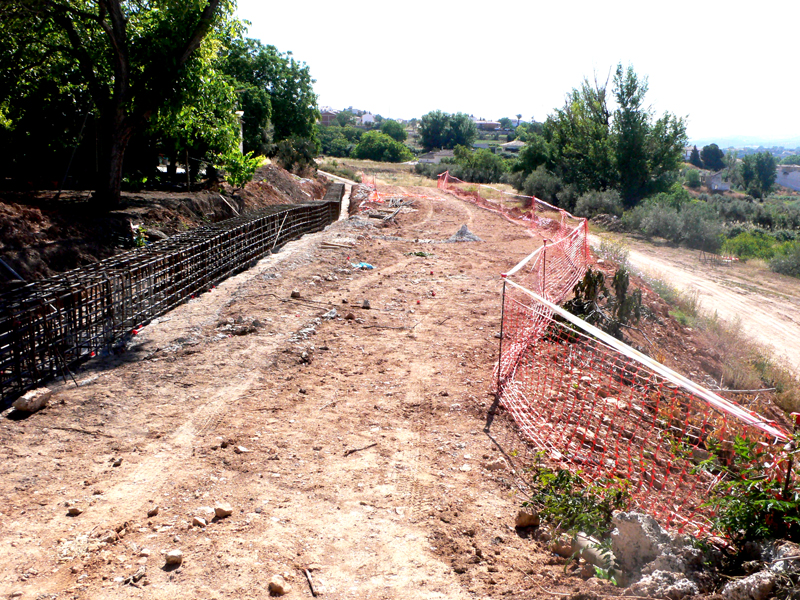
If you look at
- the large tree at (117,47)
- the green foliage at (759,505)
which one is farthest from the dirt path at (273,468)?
the large tree at (117,47)

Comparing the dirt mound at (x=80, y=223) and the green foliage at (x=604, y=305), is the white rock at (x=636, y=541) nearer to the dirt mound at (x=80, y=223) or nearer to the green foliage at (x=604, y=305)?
the green foliage at (x=604, y=305)

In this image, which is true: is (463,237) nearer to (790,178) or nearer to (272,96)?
(272,96)

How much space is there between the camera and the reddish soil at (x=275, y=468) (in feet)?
10.4

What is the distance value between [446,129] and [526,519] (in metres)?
111

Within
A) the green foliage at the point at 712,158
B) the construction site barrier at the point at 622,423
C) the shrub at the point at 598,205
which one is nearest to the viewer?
the construction site barrier at the point at 622,423

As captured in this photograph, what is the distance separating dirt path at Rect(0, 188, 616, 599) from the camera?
125 inches

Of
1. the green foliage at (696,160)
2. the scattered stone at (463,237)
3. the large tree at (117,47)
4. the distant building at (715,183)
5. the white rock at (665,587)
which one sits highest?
the green foliage at (696,160)

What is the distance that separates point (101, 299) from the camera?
6605 millimetres

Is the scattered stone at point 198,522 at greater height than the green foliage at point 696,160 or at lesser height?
lesser

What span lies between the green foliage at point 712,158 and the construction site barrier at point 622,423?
427 ft

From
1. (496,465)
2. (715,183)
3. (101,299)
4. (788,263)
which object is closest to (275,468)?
(496,465)

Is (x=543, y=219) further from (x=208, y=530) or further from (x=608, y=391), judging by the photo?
(x=208, y=530)

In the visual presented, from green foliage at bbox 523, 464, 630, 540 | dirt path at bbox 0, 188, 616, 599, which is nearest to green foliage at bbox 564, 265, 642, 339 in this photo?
dirt path at bbox 0, 188, 616, 599

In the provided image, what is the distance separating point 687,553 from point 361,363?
13.8 ft
